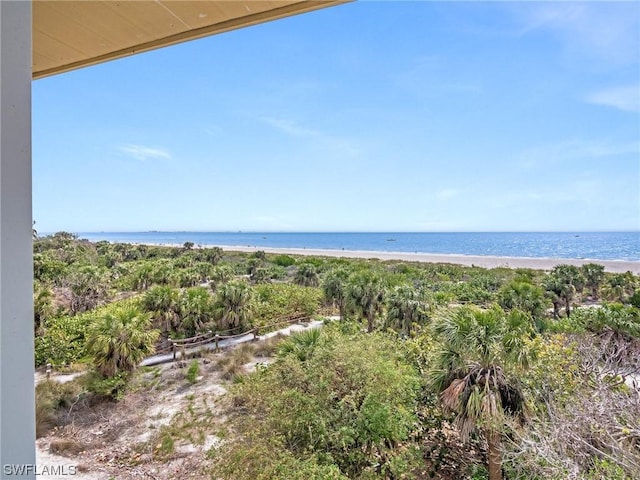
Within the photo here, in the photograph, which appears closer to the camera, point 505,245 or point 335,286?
point 335,286

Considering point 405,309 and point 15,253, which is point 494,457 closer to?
point 405,309

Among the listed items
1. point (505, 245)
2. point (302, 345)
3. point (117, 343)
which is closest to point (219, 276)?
point (117, 343)

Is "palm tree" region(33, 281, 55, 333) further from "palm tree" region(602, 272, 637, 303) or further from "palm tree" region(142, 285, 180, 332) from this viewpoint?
"palm tree" region(602, 272, 637, 303)

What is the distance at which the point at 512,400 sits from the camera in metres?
6.65

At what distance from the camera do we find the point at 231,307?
16.5 m

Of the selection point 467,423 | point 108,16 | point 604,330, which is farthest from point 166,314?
point 604,330

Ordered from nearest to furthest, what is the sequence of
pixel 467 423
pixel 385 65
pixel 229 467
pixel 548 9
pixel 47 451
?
pixel 548 9 → pixel 229 467 → pixel 467 423 → pixel 47 451 → pixel 385 65

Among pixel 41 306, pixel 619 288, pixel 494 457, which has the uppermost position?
pixel 41 306

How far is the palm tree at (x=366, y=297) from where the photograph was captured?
16266mm

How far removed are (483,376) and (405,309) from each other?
7.42 m

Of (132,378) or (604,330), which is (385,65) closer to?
(604,330)

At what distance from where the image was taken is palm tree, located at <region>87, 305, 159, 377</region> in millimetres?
10586

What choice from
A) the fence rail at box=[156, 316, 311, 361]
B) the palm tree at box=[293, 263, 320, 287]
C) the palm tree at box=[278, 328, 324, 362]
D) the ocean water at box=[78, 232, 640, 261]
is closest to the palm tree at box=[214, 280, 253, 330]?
the fence rail at box=[156, 316, 311, 361]

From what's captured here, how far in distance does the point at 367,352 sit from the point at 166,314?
36.7 feet
